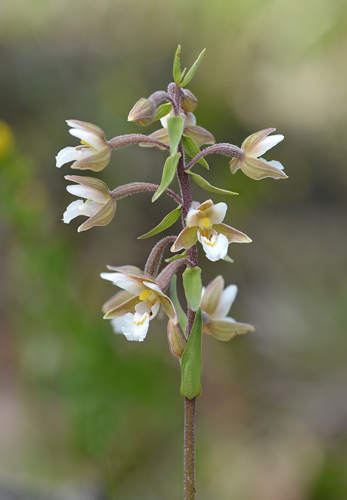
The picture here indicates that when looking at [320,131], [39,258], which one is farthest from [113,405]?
[320,131]

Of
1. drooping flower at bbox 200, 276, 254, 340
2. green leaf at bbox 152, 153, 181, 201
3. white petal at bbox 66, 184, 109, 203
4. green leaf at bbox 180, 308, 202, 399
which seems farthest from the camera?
drooping flower at bbox 200, 276, 254, 340

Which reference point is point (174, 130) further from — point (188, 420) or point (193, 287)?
point (188, 420)

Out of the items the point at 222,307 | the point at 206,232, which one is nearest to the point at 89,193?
the point at 206,232

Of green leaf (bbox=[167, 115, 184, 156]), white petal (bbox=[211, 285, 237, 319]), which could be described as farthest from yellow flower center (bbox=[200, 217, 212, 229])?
white petal (bbox=[211, 285, 237, 319])

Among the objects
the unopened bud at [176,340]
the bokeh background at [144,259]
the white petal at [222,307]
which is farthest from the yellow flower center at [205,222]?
the bokeh background at [144,259]

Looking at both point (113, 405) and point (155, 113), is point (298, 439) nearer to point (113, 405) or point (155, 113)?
point (113, 405)

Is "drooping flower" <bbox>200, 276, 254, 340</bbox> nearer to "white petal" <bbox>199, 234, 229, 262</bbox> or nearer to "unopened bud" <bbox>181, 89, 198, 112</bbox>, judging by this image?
"white petal" <bbox>199, 234, 229, 262</bbox>

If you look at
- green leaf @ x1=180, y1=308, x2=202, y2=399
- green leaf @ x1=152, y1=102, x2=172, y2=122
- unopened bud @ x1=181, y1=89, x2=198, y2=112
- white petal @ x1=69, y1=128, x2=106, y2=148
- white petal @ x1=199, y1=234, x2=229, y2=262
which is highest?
unopened bud @ x1=181, y1=89, x2=198, y2=112
